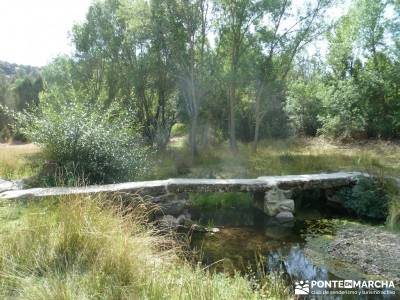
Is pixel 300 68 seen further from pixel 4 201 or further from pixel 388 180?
pixel 4 201

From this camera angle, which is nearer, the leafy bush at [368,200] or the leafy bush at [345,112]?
the leafy bush at [368,200]

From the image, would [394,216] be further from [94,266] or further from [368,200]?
[94,266]

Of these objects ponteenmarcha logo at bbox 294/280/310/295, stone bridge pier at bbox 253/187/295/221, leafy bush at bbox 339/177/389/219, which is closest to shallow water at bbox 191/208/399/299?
ponteenmarcha logo at bbox 294/280/310/295

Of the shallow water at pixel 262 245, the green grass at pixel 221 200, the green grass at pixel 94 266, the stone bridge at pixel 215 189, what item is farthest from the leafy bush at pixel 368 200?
the green grass at pixel 94 266

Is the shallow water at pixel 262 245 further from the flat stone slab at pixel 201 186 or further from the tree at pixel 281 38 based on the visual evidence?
the tree at pixel 281 38

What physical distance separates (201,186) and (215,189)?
11.4 inches

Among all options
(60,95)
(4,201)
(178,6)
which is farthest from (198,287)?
(60,95)

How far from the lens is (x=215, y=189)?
622 centimetres

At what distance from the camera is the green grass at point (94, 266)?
8.34ft

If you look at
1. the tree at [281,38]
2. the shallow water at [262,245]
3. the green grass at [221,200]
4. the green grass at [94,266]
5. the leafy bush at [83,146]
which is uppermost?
the tree at [281,38]

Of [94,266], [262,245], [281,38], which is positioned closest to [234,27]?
[281,38]

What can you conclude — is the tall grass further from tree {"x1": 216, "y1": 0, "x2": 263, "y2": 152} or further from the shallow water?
tree {"x1": 216, "y1": 0, "x2": 263, "y2": 152}

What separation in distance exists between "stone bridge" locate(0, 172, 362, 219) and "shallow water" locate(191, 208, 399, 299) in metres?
0.35

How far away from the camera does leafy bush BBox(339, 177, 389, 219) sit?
5.96m
